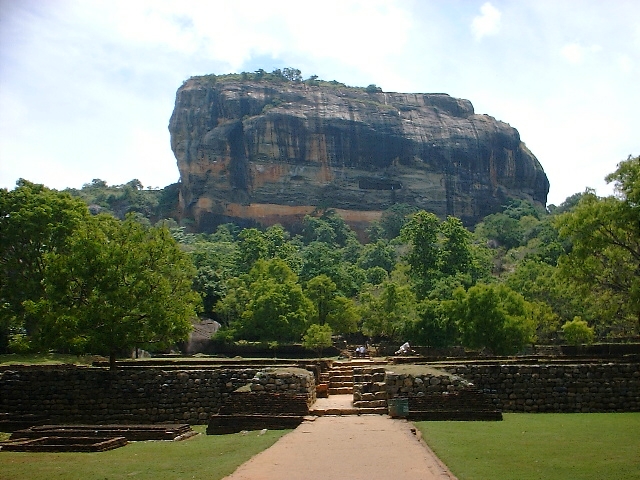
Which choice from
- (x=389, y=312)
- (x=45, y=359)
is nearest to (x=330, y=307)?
(x=389, y=312)

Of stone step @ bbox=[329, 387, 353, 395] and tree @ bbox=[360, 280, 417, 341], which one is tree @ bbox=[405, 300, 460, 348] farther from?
stone step @ bbox=[329, 387, 353, 395]

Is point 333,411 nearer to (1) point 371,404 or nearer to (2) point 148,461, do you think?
(1) point 371,404

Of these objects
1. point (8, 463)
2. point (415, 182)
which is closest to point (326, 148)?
point (415, 182)

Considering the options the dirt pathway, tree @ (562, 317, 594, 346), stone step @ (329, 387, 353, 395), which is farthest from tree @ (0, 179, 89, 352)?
tree @ (562, 317, 594, 346)

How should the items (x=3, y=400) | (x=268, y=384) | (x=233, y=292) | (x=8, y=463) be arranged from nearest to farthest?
(x=8, y=463) < (x=268, y=384) < (x=3, y=400) < (x=233, y=292)

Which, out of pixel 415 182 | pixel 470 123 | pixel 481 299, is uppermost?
pixel 470 123

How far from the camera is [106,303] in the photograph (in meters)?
23.7

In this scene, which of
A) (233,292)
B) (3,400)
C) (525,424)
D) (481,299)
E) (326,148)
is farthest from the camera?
(326,148)

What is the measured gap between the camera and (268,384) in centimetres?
1883

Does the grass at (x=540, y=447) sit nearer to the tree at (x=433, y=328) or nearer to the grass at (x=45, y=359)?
the grass at (x=45, y=359)

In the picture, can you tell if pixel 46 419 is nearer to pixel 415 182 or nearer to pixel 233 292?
pixel 233 292

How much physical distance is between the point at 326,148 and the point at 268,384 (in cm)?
10116

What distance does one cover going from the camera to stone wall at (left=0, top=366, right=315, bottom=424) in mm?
20469

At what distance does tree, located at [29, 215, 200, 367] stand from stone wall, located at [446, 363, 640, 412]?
10.6m
